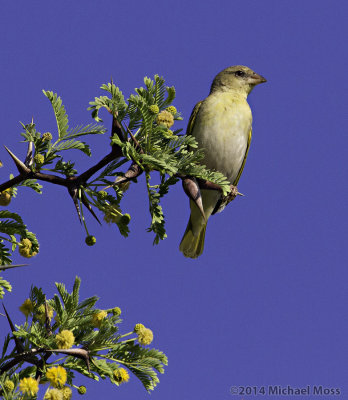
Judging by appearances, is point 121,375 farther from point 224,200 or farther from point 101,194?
point 224,200

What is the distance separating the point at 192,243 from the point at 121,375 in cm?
453

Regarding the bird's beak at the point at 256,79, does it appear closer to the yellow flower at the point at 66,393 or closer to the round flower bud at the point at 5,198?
the round flower bud at the point at 5,198

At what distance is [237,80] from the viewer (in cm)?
794

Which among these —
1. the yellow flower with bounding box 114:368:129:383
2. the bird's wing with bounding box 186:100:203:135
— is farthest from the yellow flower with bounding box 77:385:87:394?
the bird's wing with bounding box 186:100:203:135

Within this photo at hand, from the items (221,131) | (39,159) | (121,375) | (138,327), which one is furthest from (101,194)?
(221,131)

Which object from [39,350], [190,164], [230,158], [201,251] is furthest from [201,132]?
[39,350]

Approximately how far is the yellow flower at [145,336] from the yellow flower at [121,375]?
227 mm

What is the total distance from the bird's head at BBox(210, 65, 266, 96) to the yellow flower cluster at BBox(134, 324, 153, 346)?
15.4 ft

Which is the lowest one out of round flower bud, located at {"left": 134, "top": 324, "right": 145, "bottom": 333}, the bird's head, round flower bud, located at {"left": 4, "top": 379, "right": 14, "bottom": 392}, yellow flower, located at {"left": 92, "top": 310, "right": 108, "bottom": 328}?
round flower bud, located at {"left": 4, "top": 379, "right": 14, "bottom": 392}

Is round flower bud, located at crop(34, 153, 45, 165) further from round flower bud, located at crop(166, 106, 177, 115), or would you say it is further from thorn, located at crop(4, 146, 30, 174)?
round flower bud, located at crop(166, 106, 177, 115)

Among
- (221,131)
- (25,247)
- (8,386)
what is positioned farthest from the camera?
(221,131)

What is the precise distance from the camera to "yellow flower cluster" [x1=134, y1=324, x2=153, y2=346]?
359cm

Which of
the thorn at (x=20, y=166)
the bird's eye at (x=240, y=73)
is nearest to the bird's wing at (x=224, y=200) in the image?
the bird's eye at (x=240, y=73)

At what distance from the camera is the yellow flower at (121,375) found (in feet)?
11.1
